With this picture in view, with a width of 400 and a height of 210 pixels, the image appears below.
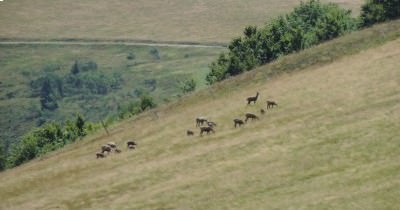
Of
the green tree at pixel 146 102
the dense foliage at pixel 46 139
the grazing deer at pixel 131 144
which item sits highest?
A: the grazing deer at pixel 131 144

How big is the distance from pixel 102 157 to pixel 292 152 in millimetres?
24197

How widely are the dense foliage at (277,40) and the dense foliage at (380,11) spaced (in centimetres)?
1041

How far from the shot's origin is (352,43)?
84.1m

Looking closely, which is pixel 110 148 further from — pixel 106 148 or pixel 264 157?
pixel 264 157

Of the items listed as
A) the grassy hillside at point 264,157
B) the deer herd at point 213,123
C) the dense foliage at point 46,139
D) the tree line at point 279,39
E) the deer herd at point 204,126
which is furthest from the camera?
the tree line at point 279,39

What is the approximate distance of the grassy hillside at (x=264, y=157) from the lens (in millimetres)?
42875

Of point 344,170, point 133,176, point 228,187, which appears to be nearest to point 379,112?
point 344,170

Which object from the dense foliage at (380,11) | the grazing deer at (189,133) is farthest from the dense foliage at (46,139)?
the grazing deer at (189,133)

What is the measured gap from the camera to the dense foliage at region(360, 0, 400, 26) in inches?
4348

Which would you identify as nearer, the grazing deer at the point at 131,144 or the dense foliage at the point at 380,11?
the grazing deer at the point at 131,144

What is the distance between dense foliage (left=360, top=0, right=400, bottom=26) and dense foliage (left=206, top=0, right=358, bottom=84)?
10.4 metres

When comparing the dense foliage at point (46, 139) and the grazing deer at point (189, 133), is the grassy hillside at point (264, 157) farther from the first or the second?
the dense foliage at point (46, 139)

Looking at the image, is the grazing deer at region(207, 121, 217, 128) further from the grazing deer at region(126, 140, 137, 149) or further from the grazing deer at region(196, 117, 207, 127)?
the grazing deer at region(126, 140, 137, 149)

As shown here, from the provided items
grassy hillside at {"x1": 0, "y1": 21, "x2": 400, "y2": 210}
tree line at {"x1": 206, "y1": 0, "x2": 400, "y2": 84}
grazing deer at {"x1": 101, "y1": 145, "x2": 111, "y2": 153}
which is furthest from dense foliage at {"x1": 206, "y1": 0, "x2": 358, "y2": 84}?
grazing deer at {"x1": 101, "y1": 145, "x2": 111, "y2": 153}
